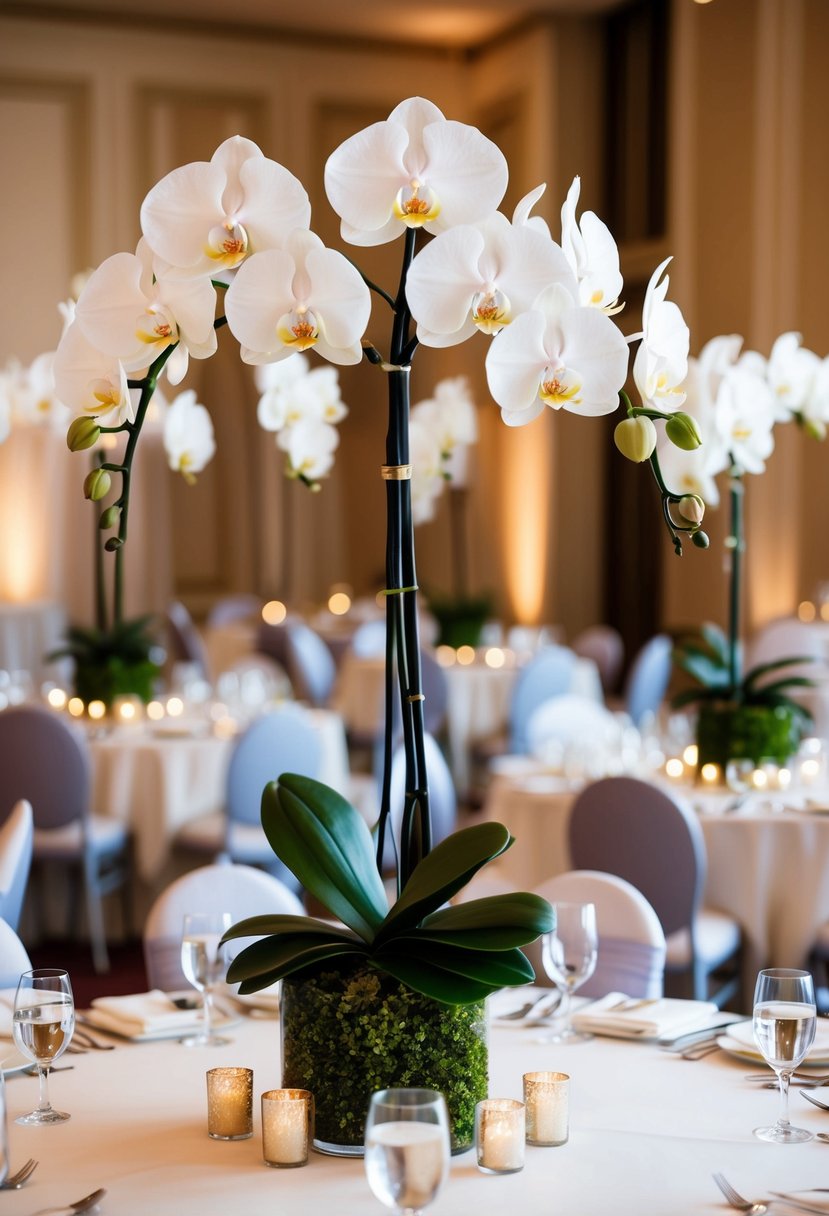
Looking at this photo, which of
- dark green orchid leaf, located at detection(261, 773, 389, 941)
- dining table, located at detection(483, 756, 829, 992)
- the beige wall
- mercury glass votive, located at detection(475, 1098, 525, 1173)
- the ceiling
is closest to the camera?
mercury glass votive, located at detection(475, 1098, 525, 1173)

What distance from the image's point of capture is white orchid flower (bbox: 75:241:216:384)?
1613 mm

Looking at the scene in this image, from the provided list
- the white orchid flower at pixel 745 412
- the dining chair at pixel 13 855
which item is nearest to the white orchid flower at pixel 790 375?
the white orchid flower at pixel 745 412

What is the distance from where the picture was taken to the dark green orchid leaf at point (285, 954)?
5.36 feet

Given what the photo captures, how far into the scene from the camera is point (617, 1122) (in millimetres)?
1764

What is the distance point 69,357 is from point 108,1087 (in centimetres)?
92

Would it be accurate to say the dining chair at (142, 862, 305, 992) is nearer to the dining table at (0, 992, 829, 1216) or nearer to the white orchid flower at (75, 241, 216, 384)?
the dining table at (0, 992, 829, 1216)

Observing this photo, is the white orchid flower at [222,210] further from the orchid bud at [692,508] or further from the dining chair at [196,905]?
the dining chair at [196,905]

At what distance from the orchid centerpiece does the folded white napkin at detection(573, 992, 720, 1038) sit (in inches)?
51.0

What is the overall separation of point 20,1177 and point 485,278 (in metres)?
1.06

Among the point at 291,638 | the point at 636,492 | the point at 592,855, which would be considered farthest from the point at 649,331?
the point at 636,492

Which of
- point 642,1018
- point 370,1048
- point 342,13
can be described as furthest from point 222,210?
point 342,13

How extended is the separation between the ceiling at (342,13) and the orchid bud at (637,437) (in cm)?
916

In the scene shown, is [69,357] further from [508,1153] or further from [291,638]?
[291,638]

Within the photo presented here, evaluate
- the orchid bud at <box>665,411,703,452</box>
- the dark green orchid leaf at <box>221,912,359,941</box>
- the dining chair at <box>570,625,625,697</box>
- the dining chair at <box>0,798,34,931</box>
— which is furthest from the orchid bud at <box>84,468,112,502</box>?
the dining chair at <box>570,625,625,697</box>
